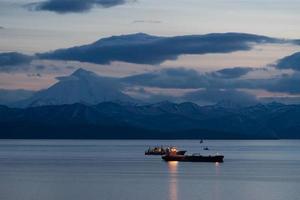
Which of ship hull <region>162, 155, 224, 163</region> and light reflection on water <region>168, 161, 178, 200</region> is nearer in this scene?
light reflection on water <region>168, 161, 178, 200</region>

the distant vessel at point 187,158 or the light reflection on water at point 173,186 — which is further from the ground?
the distant vessel at point 187,158

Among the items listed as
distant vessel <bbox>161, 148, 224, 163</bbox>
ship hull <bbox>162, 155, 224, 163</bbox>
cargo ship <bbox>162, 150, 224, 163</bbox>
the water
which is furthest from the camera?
distant vessel <bbox>161, 148, 224, 163</bbox>

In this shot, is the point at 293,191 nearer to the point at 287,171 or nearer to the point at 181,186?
the point at 181,186

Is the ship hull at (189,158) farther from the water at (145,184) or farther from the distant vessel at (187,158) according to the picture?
the water at (145,184)

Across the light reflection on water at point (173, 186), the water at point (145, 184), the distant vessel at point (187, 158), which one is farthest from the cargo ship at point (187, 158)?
the light reflection on water at point (173, 186)

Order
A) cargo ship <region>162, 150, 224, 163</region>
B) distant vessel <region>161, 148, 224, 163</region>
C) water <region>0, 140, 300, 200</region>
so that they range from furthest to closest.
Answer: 1. distant vessel <region>161, 148, 224, 163</region>
2. cargo ship <region>162, 150, 224, 163</region>
3. water <region>0, 140, 300, 200</region>

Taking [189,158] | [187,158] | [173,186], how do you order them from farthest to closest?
[187,158] → [189,158] → [173,186]

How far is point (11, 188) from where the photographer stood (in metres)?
93.3

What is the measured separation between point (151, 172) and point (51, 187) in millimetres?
37164

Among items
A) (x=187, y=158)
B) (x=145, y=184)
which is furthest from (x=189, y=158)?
(x=145, y=184)

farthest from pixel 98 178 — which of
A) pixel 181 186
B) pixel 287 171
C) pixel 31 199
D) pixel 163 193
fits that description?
pixel 287 171

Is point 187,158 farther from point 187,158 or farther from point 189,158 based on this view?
point 189,158

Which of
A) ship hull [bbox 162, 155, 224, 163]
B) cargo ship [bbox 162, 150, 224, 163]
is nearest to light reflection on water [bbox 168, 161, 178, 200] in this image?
ship hull [bbox 162, 155, 224, 163]

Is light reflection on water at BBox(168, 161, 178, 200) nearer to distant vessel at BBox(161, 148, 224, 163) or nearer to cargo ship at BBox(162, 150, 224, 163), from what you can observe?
cargo ship at BBox(162, 150, 224, 163)
